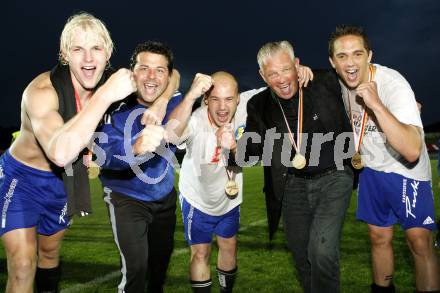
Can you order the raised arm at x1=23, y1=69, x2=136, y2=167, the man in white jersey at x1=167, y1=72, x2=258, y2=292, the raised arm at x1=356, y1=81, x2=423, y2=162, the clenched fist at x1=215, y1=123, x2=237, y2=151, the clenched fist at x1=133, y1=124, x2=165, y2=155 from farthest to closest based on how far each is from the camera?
the man in white jersey at x1=167, y1=72, x2=258, y2=292 < the clenched fist at x1=215, y1=123, x2=237, y2=151 < the raised arm at x1=356, y1=81, x2=423, y2=162 < the clenched fist at x1=133, y1=124, x2=165, y2=155 < the raised arm at x1=23, y1=69, x2=136, y2=167

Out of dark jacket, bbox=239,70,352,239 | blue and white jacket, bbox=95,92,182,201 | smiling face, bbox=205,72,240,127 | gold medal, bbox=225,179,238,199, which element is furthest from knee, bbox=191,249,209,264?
smiling face, bbox=205,72,240,127

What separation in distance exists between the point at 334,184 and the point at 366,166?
2.20ft

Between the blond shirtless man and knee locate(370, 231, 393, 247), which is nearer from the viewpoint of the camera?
the blond shirtless man

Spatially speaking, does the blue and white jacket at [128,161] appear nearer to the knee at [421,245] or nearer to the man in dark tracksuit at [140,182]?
the man in dark tracksuit at [140,182]

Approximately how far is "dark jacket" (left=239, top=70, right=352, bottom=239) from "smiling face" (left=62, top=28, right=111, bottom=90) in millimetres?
1634

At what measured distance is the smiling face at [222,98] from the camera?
4949 millimetres

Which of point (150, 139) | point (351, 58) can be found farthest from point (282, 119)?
point (150, 139)

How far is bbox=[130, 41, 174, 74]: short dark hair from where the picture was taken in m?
4.48

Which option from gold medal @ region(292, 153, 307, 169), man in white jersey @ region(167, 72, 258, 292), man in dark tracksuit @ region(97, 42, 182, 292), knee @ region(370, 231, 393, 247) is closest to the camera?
man in dark tracksuit @ region(97, 42, 182, 292)

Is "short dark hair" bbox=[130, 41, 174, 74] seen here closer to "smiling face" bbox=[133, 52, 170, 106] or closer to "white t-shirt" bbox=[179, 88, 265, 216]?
"smiling face" bbox=[133, 52, 170, 106]

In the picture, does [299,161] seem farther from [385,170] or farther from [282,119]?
[385,170]

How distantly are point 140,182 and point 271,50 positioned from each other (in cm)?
168

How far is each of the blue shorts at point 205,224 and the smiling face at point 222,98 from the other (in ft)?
3.22

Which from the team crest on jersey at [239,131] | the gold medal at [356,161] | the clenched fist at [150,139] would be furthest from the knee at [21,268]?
the gold medal at [356,161]
